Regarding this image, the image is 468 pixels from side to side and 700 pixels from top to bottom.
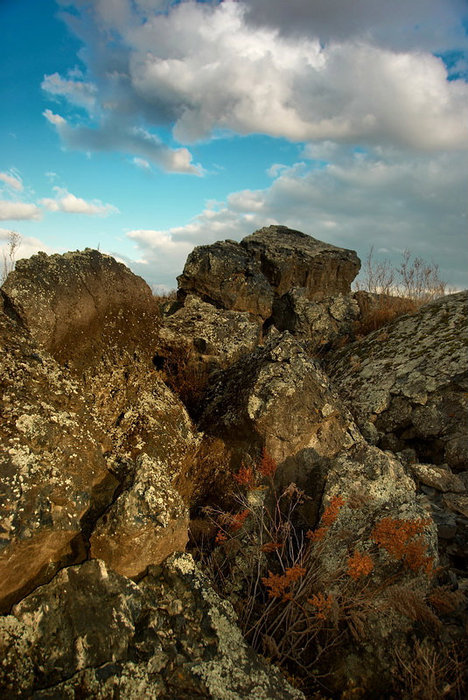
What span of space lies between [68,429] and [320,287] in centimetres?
787

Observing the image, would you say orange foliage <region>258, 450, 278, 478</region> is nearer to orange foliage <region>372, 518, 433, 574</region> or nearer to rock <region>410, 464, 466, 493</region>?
orange foliage <region>372, 518, 433, 574</region>

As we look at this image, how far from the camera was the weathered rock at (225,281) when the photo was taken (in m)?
6.63

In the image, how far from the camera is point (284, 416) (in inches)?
148

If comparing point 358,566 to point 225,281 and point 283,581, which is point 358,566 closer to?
point 283,581

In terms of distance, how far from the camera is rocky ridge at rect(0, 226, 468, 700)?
2061 millimetres

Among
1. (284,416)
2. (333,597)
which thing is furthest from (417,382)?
(333,597)

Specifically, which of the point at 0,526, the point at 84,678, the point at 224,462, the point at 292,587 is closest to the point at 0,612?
the point at 0,526

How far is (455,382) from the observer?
525 cm

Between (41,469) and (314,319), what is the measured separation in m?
5.90

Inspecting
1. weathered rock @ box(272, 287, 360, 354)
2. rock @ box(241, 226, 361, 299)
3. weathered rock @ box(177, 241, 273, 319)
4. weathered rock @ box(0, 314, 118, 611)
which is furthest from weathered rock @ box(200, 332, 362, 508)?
rock @ box(241, 226, 361, 299)

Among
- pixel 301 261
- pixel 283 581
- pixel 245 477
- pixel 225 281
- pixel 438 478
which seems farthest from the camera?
pixel 301 261

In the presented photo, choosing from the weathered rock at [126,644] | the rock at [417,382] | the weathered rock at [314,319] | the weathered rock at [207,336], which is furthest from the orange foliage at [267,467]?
the weathered rock at [314,319]

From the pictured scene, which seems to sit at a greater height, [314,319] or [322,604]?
[314,319]

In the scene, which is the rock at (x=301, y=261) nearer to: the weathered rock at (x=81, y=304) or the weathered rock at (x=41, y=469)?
the weathered rock at (x=81, y=304)
